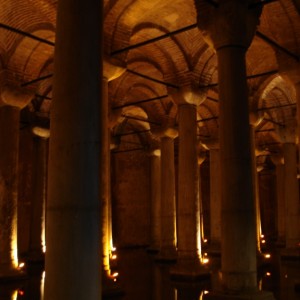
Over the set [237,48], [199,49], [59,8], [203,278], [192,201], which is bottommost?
[203,278]

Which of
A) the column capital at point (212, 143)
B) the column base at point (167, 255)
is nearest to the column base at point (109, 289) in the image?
the column base at point (167, 255)

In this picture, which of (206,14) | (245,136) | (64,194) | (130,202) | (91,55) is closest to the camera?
(64,194)

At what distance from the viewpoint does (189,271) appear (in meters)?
10.7

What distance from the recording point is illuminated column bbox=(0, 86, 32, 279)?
35.6 feet

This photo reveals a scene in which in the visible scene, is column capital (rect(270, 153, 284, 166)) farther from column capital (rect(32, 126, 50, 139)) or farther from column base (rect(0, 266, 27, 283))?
column base (rect(0, 266, 27, 283))

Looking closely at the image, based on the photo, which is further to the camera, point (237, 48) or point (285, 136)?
point (285, 136)

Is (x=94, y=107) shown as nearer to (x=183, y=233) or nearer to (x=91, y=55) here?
(x=91, y=55)

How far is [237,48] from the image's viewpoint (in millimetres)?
7574

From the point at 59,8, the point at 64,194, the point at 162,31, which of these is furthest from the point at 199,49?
the point at 64,194

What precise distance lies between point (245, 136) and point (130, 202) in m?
16.4

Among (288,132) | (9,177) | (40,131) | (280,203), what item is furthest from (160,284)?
(280,203)

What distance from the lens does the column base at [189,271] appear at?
34.9 ft

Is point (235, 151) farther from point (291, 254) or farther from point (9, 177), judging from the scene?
point (291, 254)

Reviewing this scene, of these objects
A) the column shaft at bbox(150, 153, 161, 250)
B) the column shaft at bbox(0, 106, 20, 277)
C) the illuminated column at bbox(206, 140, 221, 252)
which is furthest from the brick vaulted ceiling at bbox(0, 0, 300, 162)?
the column shaft at bbox(150, 153, 161, 250)
